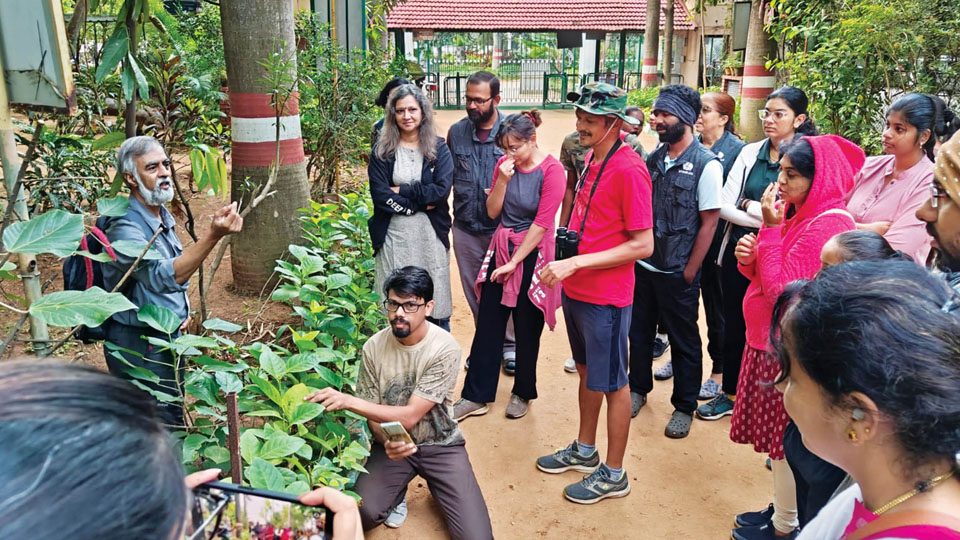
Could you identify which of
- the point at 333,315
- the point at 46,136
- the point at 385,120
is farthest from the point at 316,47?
the point at 333,315

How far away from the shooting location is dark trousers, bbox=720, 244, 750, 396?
374 centimetres

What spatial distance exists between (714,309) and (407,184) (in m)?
1.93

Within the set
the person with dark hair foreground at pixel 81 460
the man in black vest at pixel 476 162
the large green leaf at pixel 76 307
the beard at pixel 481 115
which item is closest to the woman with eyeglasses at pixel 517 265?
the man in black vest at pixel 476 162

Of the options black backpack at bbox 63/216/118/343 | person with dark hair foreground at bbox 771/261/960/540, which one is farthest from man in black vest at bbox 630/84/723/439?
black backpack at bbox 63/216/118/343

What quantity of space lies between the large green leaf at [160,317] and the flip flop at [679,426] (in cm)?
247

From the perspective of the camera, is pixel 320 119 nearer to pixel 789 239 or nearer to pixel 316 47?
pixel 316 47

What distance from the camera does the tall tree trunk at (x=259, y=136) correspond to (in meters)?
4.33

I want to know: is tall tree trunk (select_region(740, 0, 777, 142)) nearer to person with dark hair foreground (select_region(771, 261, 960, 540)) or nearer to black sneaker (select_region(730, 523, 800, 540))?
black sneaker (select_region(730, 523, 800, 540))

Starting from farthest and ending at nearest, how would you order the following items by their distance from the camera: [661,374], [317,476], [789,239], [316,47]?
[316,47], [661,374], [789,239], [317,476]

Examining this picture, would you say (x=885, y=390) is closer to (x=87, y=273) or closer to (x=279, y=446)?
(x=279, y=446)

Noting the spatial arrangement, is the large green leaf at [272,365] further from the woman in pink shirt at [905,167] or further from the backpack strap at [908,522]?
the woman in pink shirt at [905,167]

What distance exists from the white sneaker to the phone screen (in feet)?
6.14

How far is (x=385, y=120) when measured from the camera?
3867 millimetres

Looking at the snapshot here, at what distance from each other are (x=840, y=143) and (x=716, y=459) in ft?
5.27
